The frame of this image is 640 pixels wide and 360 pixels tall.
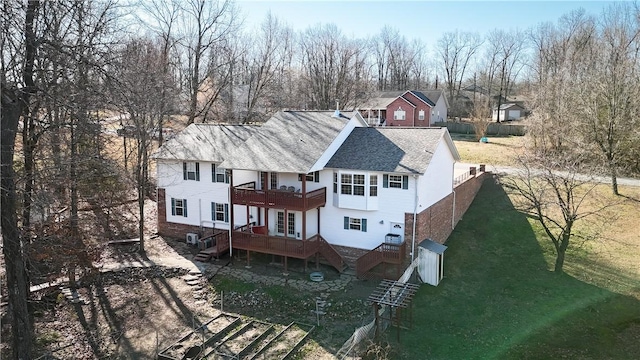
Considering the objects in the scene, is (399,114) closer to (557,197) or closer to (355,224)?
(557,197)

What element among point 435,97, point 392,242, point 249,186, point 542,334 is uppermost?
point 435,97

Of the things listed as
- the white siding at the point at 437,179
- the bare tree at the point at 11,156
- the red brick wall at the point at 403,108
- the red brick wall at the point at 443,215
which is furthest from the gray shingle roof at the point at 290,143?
the red brick wall at the point at 403,108

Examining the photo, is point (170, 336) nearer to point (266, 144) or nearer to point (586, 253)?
point (266, 144)

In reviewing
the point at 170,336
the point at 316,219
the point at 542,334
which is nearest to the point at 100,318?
the point at 170,336

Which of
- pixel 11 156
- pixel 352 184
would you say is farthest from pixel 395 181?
pixel 11 156

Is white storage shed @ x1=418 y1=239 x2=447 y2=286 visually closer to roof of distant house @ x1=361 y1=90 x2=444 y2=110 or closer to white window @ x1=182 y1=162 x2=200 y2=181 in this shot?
white window @ x1=182 y1=162 x2=200 y2=181

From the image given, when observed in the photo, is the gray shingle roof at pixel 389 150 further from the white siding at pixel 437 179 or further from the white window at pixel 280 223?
the white window at pixel 280 223

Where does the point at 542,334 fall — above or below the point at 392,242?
below
